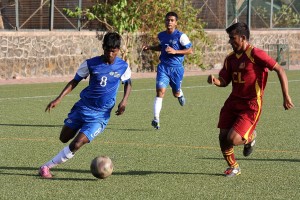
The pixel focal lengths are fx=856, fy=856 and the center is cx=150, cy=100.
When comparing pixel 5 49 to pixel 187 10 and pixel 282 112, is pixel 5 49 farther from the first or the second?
pixel 282 112

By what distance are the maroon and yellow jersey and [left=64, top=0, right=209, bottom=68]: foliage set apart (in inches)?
763

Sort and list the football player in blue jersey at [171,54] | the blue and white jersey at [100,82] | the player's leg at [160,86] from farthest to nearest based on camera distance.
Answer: the football player in blue jersey at [171,54], the player's leg at [160,86], the blue and white jersey at [100,82]

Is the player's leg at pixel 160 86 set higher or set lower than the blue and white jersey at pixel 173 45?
lower

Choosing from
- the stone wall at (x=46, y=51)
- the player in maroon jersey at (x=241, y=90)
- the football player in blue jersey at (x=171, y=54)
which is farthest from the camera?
the stone wall at (x=46, y=51)

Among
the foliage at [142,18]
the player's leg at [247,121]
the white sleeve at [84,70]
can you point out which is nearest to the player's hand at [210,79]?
the player's leg at [247,121]

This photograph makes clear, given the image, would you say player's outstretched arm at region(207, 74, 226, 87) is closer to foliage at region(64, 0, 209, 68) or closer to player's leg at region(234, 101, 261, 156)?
player's leg at region(234, 101, 261, 156)

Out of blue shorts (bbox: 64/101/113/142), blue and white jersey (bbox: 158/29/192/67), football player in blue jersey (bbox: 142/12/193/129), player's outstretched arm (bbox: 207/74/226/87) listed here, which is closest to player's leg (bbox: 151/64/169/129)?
football player in blue jersey (bbox: 142/12/193/129)

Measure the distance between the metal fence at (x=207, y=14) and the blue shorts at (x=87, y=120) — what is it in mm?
18027

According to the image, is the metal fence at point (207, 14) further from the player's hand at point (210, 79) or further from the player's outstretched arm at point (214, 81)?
the player's hand at point (210, 79)

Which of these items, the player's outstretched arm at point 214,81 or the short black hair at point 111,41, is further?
the short black hair at point 111,41

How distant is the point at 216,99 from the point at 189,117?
4297 mm

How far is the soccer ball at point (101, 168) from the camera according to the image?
884 cm

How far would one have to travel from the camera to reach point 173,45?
1565cm

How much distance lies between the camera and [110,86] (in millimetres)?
9734
